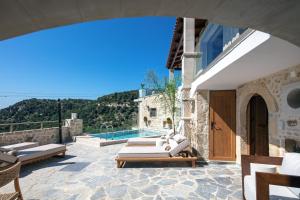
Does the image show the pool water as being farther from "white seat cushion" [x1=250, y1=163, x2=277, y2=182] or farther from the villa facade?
"white seat cushion" [x1=250, y1=163, x2=277, y2=182]

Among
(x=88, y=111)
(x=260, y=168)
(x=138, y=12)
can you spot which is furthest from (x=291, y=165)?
(x=88, y=111)

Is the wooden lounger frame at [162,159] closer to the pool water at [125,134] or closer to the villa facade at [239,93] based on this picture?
the villa facade at [239,93]

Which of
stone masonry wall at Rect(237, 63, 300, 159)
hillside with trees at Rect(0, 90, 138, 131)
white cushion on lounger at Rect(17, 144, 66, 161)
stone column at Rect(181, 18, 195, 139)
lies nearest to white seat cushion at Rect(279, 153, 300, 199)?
stone masonry wall at Rect(237, 63, 300, 159)

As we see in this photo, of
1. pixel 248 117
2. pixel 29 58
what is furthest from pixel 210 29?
pixel 29 58

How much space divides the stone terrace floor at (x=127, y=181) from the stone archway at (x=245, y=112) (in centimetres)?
100

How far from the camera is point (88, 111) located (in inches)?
709

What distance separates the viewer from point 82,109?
59.3 ft

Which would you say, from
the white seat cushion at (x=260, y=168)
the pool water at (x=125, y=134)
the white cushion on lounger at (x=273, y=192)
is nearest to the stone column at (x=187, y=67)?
the white seat cushion at (x=260, y=168)

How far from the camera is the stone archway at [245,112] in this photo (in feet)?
14.1

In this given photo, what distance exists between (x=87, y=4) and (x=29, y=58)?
12.5 m

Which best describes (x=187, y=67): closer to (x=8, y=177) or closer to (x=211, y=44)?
(x=211, y=44)

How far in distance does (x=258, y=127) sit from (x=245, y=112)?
78cm

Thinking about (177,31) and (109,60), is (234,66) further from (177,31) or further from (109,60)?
(109,60)

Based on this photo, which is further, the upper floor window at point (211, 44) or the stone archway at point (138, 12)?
the upper floor window at point (211, 44)
